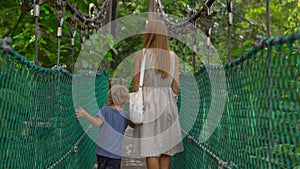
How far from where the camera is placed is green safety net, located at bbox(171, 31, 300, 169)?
Result: 160 cm

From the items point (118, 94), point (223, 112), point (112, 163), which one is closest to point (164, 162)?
point (112, 163)

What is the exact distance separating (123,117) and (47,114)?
4.56 ft

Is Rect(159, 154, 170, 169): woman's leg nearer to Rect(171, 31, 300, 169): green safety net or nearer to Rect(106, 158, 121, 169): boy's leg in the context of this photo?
Rect(106, 158, 121, 169): boy's leg

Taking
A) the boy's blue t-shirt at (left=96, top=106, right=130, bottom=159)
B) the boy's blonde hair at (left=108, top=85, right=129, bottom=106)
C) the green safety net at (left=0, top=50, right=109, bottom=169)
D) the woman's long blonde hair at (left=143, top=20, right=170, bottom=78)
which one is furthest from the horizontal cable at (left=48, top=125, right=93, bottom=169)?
the woman's long blonde hair at (left=143, top=20, right=170, bottom=78)

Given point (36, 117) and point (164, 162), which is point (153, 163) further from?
point (36, 117)

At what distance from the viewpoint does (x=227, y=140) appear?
97.9 inches

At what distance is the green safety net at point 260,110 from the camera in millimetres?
1601

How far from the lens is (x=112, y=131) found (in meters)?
3.88

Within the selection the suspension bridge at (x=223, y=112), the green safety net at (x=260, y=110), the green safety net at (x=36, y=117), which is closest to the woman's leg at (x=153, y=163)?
the suspension bridge at (x=223, y=112)

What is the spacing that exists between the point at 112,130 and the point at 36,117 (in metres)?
1.65

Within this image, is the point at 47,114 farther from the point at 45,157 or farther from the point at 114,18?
the point at 114,18

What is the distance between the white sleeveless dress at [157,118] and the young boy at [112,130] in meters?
0.25

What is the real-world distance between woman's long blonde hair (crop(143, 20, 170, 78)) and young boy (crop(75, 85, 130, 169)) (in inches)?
17.0

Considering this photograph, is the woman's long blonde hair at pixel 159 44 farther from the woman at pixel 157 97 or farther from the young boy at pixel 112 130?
the young boy at pixel 112 130
